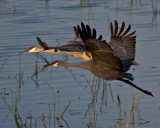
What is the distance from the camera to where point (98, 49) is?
23.9 feet

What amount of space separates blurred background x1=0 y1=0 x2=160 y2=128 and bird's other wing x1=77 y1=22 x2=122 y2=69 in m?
0.50

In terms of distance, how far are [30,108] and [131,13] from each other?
25.9 feet

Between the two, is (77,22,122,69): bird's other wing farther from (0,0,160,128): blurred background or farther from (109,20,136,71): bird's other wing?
(0,0,160,128): blurred background

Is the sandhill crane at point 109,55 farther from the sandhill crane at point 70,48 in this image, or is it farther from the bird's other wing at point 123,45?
the sandhill crane at point 70,48

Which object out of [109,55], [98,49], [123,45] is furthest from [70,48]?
[98,49]

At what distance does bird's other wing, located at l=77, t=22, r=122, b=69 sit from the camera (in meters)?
6.93

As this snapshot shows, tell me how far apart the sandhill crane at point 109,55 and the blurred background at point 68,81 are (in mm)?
323

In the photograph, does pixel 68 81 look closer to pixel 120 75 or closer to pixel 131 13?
pixel 120 75

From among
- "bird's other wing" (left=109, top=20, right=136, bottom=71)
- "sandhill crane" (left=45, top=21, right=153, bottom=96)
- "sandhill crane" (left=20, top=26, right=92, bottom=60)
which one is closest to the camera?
"sandhill crane" (left=45, top=21, right=153, bottom=96)

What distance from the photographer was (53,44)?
11125 millimetres

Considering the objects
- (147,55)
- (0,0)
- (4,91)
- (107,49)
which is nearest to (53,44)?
(147,55)

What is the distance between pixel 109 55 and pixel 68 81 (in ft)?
4.44

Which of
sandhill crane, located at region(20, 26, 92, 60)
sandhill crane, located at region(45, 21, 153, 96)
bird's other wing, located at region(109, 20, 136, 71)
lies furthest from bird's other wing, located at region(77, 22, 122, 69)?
sandhill crane, located at region(20, 26, 92, 60)

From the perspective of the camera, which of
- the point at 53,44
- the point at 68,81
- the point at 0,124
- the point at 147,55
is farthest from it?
the point at 53,44
